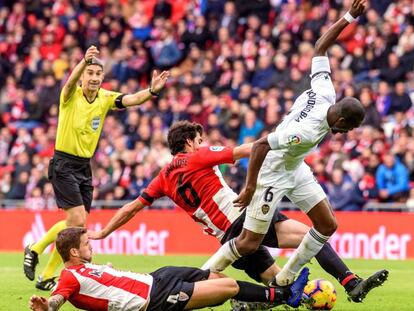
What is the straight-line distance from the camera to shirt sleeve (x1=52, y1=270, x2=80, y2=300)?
341 inches

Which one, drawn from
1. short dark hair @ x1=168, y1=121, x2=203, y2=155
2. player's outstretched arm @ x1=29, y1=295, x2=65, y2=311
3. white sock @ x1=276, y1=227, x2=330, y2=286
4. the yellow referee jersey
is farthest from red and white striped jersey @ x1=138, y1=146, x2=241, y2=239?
the yellow referee jersey

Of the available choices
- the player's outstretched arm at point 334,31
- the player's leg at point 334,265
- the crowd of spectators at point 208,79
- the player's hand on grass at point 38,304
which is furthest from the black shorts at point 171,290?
the crowd of spectators at point 208,79

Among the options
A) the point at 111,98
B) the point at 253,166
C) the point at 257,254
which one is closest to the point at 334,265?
the point at 257,254

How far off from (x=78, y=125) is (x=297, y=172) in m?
3.51

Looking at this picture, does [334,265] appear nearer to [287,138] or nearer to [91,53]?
[287,138]

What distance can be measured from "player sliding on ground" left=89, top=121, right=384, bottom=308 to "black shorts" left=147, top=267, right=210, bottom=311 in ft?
3.90

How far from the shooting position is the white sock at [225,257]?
997cm

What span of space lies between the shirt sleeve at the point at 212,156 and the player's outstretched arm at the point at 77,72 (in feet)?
7.15

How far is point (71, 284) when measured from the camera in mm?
8695

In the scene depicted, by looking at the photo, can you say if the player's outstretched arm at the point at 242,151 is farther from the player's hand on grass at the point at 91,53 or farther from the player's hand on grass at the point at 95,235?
the player's hand on grass at the point at 91,53

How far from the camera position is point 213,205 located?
10.2m

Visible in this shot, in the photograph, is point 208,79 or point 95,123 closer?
point 95,123

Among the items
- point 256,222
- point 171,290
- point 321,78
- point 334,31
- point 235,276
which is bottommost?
point 235,276

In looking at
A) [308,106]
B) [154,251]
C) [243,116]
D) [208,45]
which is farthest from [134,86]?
[308,106]
